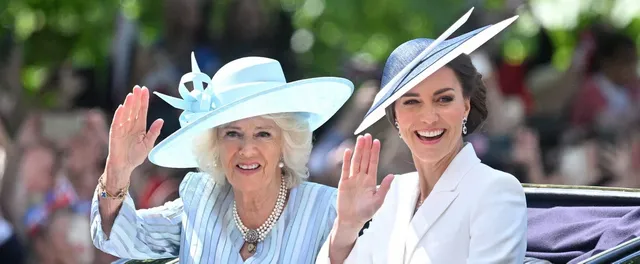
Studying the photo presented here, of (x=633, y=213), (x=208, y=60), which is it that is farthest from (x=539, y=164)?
(x=633, y=213)

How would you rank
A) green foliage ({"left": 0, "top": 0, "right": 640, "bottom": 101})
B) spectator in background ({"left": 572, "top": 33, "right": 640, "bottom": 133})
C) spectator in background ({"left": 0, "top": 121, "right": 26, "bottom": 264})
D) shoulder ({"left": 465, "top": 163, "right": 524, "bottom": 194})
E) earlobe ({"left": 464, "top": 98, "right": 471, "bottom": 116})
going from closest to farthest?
shoulder ({"left": 465, "top": 163, "right": 524, "bottom": 194}) → earlobe ({"left": 464, "top": 98, "right": 471, "bottom": 116}) → spectator in background ({"left": 0, "top": 121, "right": 26, "bottom": 264}) → spectator in background ({"left": 572, "top": 33, "right": 640, "bottom": 133}) → green foliage ({"left": 0, "top": 0, "right": 640, "bottom": 101})

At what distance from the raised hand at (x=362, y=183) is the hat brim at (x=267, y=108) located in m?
0.47

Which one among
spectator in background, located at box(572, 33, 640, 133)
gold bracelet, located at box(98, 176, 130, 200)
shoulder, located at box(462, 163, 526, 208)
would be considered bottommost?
gold bracelet, located at box(98, 176, 130, 200)

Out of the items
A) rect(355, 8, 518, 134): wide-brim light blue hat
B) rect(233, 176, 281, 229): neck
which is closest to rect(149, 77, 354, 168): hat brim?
rect(233, 176, 281, 229): neck

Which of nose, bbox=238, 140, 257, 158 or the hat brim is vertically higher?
the hat brim

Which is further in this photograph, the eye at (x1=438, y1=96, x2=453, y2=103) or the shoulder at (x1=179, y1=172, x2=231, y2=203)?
the shoulder at (x1=179, y1=172, x2=231, y2=203)

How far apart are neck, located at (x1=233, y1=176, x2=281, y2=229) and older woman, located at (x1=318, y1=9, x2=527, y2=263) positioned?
1.40ft

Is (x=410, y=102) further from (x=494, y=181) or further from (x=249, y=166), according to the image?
(x=249, y=166)

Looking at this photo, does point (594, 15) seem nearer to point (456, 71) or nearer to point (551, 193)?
point (551, 193)

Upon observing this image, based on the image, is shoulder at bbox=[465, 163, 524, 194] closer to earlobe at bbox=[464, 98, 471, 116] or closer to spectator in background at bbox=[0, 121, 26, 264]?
earlobe at bbox=[464, 98, 471, 116]

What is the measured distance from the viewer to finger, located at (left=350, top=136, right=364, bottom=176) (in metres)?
3.73

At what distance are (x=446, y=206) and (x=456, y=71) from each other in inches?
15.0

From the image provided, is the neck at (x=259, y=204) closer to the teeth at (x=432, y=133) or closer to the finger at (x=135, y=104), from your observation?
the finger at (x=135, y=104)

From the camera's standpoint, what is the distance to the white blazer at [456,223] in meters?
3.64
